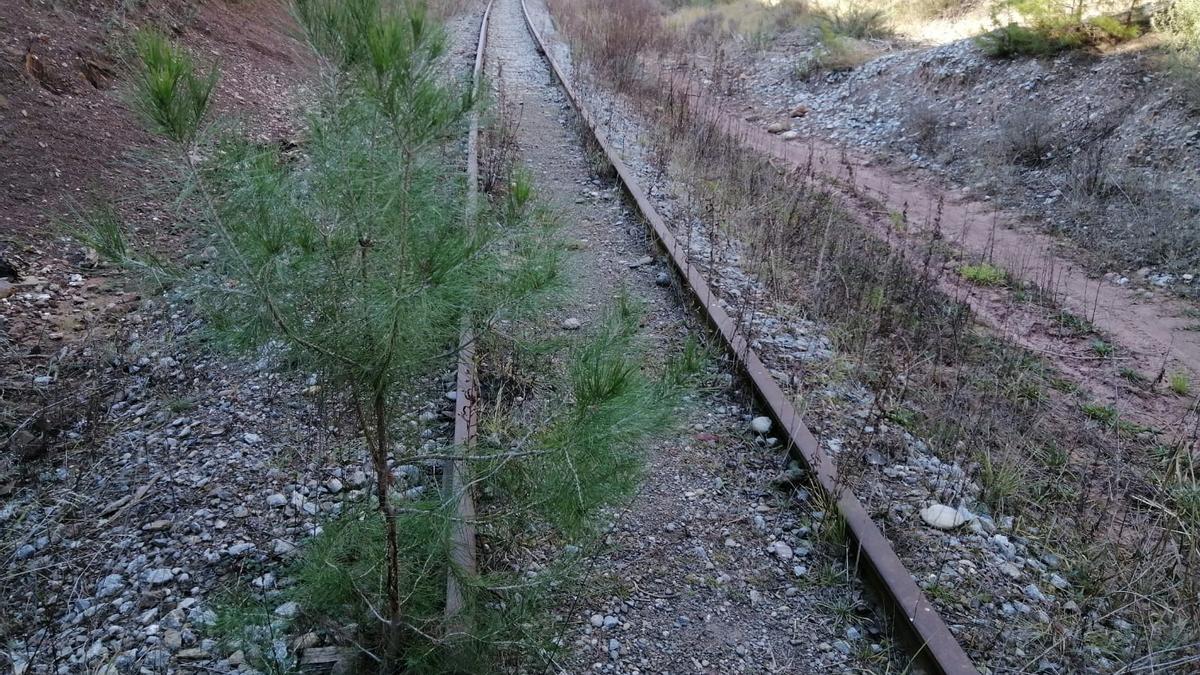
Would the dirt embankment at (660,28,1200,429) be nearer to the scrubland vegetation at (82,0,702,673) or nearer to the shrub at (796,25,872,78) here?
the shrub at (796,25,872,78)

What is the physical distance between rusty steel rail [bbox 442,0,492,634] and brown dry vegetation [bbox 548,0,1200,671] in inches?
67.3

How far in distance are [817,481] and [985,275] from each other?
4.69 metres

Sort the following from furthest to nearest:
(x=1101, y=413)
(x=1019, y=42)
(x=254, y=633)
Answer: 1. (x=1019, y=42)
2. (x=1101, y=413)
3. (x=254, y=633)

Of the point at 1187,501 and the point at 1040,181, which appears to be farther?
the point at 1040,181

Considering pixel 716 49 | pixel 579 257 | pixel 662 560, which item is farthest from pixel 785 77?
pixel 662 560

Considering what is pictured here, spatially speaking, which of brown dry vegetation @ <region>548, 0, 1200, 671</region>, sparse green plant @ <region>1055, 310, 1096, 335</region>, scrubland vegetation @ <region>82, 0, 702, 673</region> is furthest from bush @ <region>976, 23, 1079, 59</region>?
scrubland vegetation @ <region>82, 0, 702, 673</region>

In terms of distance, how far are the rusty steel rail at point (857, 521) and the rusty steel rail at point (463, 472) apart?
1.49 meters

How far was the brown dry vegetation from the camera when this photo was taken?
2992 mm

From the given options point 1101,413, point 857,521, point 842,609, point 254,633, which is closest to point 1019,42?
point 1101,413

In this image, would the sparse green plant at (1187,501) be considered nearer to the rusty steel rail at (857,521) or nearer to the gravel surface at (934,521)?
the gravel surface at (934,521)

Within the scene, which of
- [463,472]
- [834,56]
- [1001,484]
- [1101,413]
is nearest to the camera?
[463,472]

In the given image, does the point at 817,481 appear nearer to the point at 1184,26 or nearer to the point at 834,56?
the point at 1184,26

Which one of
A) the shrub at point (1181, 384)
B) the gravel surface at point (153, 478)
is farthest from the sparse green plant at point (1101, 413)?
the gravel surface at point (153, 478)

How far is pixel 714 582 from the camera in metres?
3.11
